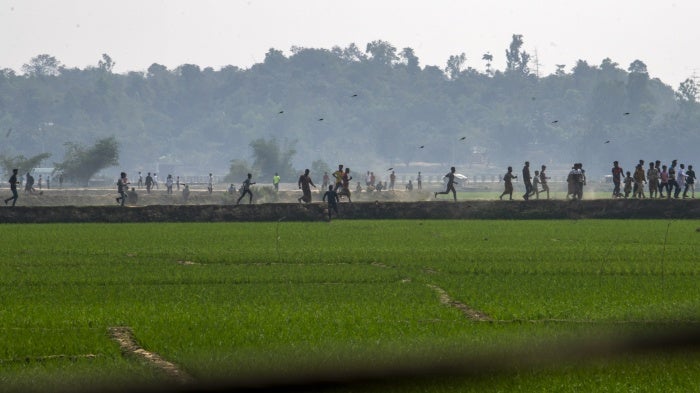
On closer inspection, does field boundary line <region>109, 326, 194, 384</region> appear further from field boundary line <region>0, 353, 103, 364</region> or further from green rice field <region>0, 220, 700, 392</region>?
field boundary line <region>0, 353, 103, 364</region>

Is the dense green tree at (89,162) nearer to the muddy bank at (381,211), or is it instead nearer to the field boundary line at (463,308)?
the muddy bank at (381,211)

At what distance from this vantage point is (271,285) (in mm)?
17312

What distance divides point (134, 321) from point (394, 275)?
6086 millimetres

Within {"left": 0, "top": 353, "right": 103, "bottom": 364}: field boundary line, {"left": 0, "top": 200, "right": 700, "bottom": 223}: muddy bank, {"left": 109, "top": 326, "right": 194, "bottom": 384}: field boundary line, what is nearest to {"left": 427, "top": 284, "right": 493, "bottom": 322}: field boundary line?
{"left": 109, "top": 326, "right": 194, "bottom": 384}: field boundary line

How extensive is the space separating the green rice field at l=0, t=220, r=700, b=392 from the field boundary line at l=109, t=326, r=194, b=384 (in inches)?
3.2

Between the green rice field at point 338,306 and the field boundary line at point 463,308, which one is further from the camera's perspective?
the field boundary line at point 463,308

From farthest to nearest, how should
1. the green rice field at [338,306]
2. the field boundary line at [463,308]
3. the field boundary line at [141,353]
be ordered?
the field boundary line at [463,308]
the green rice field at [338,306]
the field boundary line at [141,353]

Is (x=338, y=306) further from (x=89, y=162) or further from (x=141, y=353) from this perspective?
(x=89, y=162)

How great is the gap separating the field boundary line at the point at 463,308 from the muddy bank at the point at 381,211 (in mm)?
20828

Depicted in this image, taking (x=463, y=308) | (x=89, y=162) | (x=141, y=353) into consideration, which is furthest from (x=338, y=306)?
(x=89, y=162)

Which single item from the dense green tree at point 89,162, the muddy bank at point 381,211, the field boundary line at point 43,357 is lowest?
the field boundary line at point 43,357

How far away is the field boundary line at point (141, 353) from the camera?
34.7ft

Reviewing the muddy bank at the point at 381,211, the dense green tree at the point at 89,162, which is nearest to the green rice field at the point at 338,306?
the muddy bank at the point at 381,211

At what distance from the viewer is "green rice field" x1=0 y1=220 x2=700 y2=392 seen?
1077 cm
